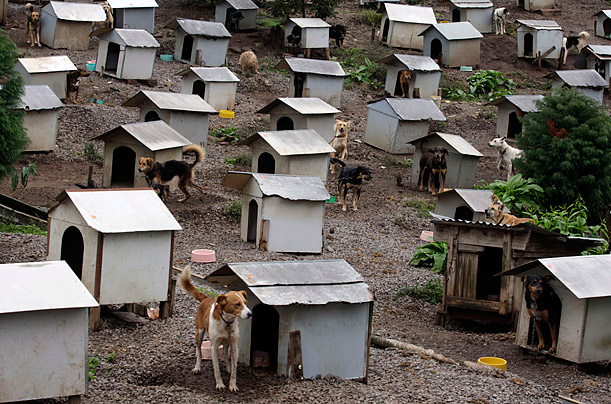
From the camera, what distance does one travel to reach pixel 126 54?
100ft

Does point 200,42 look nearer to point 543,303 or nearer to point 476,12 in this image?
point 476,12

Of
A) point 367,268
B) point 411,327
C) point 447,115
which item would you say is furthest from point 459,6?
point 411,327

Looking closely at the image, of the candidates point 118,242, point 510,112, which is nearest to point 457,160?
point 510,112

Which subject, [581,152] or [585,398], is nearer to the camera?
[585,398]

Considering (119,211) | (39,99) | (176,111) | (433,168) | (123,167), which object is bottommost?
(433,168)

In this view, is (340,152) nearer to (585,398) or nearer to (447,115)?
(447,115)

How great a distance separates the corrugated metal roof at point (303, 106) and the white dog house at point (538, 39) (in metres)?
14.5

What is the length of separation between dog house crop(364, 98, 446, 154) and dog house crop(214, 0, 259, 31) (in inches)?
440

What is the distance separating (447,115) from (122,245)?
22.2 metres

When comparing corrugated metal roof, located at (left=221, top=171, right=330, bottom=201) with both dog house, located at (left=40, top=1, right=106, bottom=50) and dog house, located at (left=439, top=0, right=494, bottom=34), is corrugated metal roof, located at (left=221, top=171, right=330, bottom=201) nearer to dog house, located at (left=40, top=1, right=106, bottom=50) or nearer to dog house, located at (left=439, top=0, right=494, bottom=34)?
dog house, located at (left=40, top=1, right=106, bottom=50)

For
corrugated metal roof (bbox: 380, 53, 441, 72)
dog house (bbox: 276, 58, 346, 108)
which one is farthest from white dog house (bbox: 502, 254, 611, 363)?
corrugated metal roof (bbox: 380, 53, 441, 72)

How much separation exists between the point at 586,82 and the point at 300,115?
12.6 metres

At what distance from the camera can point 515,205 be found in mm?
20938

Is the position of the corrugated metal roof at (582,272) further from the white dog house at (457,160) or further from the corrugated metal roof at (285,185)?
the white dog house at (457,160)
